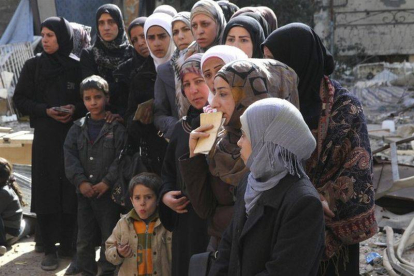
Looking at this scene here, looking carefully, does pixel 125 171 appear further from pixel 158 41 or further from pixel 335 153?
pixel 335 153

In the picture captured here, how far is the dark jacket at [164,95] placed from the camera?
489cm

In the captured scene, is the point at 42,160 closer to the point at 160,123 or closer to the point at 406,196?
the point at 160,123

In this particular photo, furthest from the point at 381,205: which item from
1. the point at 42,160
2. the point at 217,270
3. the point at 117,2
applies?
the point at 117,2

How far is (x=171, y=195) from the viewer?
159 inches

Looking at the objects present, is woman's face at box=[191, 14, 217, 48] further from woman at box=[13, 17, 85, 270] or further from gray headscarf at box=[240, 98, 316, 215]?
gray headscarf at box=[240, 98, 316, 215]

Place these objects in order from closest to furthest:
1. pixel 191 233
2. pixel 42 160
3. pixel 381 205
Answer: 1. pixel 191 233
2. pixel 42 160
3. pixel 381 205

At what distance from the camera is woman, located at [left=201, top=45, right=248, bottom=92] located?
3836 mm

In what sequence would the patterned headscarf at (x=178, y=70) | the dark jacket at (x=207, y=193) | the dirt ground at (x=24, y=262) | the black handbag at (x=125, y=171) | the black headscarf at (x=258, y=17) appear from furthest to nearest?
the dirt ground at (x=24, y=262) < the black handbag at (x=125, y=171) < the black headscarf at (x=258, y=17) < the patterned headscarf at (x=178, y=70) < the dark jacket at (x=207, y=193)

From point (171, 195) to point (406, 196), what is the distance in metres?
2.94

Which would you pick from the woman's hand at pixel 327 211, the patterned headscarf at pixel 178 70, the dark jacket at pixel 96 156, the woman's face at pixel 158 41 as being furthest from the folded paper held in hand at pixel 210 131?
the dark jacket at pixel 96 156

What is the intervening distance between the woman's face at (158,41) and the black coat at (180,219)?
54.9 inches

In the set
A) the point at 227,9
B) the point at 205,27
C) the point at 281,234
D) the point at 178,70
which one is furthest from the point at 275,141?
the point at 227,9

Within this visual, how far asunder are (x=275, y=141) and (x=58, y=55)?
11.7 feet

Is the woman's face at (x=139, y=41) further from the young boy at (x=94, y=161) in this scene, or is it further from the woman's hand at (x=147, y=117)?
the woman's hand at (x=147, y=117)
